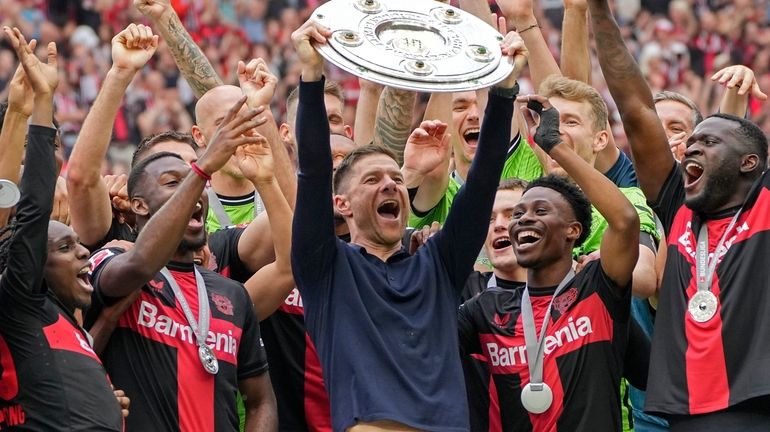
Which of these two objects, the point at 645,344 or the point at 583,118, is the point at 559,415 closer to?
the point at 645,344

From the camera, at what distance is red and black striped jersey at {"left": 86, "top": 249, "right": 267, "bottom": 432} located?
5.75 metres

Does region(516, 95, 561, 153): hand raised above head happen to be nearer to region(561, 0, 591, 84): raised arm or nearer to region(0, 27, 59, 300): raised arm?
region(0, 27, 59, 300): raised arm

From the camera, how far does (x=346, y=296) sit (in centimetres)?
556

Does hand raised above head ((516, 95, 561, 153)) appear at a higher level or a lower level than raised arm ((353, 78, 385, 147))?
higher

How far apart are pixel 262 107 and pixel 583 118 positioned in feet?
7.18

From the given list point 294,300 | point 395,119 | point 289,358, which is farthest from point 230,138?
point 395,119

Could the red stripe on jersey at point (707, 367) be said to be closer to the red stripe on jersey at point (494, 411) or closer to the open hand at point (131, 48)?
the red stripe on jersey at point (494, 411)

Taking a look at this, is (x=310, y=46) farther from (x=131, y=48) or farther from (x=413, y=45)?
(x=131, y=48)

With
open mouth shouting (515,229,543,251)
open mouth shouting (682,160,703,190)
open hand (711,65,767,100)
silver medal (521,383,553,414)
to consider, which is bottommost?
silver medal (521,383,553,414)

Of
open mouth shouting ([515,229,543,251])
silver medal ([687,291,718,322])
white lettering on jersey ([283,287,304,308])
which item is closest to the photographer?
silver medal ([687,291,718,322])

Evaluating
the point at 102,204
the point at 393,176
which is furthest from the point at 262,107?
the point at 102,204

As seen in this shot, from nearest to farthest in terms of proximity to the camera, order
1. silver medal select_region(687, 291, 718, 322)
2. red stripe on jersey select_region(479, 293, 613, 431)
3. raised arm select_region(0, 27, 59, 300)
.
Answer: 1. raised arm select_region(0, 27, 59, 300)
2. silver medal select_region(687, 291, 718, 322)
3. red stripe on jersey select_region(479, 293, 613, 431)

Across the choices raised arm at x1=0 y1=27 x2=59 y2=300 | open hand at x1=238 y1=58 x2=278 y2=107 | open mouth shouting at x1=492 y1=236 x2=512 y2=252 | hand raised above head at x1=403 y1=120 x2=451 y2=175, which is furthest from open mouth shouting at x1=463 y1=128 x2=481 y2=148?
raised arm at x1=0 y1=27 x2=59 y2=300

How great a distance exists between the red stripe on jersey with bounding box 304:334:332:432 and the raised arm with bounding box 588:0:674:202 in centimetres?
163
